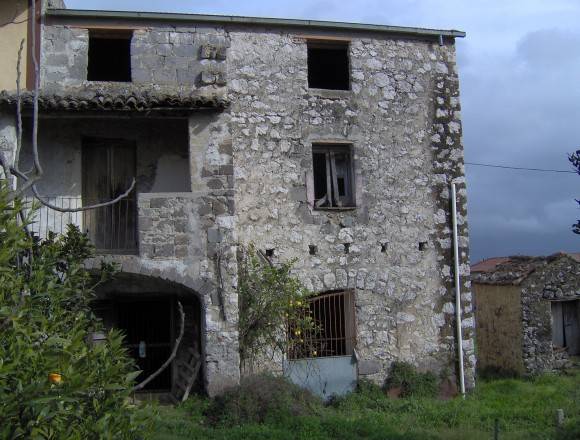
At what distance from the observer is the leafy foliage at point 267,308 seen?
10.5 metres

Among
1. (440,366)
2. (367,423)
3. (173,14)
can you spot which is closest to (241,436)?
(367,423)

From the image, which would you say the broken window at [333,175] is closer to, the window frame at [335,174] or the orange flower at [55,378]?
the window frame at [335,174]

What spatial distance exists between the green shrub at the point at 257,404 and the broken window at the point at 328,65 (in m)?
5.95

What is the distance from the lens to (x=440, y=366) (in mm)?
11930

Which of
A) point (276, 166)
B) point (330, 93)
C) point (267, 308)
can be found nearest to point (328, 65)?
point (330, 93)

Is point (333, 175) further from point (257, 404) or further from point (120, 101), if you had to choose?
point (257, 404)

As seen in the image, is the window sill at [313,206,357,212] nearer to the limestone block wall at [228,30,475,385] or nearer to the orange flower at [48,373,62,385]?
the limestone block wall at [228,30,475,385]

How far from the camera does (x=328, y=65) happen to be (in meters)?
13.1

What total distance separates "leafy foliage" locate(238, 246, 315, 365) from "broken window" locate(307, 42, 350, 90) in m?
4.08

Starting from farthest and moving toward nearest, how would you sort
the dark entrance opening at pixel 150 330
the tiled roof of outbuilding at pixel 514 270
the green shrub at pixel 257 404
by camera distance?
the tiled roof of outbuilding at pixel 514 270
the dark entrance opening at pixel 150 330
the green shrub at pixel 257 404

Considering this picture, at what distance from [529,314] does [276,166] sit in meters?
6.88

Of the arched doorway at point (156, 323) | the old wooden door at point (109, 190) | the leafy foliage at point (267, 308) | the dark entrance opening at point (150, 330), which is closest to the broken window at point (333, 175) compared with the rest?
the leafy foliage at point (267, 308)

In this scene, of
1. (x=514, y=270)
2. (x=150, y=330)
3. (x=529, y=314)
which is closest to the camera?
(x=150, y=330)

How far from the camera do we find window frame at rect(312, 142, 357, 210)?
11.9 m
